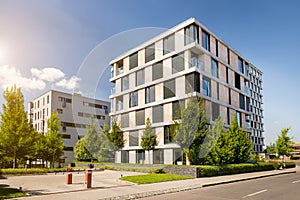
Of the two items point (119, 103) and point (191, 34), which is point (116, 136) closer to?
Result: point (119, 103)

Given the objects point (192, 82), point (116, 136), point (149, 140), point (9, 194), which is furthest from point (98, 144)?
point (9, 194)

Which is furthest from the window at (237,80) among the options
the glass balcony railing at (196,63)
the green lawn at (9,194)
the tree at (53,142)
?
the green lawn at (9,194)

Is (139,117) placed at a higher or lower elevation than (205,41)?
lower

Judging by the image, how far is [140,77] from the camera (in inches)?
1624

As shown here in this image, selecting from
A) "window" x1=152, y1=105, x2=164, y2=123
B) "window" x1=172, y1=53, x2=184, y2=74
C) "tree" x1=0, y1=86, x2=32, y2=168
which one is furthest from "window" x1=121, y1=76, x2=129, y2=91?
"tree" x1=0, y1=86, x2=32, y2=168

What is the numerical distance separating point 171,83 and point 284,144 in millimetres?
25811

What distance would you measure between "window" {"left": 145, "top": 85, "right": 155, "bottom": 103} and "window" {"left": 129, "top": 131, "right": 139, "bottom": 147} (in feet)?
16.6

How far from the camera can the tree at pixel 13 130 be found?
25.4 m

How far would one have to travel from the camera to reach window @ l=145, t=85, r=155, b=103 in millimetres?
38500

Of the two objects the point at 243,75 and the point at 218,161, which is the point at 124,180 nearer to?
the point at 218,161

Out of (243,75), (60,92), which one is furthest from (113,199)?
(60,92)

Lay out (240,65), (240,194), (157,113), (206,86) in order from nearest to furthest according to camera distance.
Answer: (240,194)
(206,86)
(157,113)
(240,65)

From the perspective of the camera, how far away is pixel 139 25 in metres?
19.7

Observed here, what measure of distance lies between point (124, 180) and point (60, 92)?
148 feet
